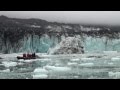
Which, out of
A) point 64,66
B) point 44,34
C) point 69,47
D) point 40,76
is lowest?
point 40,76

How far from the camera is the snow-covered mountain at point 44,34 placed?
280 inches

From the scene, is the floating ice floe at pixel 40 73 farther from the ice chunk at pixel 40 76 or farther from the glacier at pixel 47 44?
the glacier at pixel 47 44

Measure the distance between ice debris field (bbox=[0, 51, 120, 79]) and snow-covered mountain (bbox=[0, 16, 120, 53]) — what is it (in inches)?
5.5

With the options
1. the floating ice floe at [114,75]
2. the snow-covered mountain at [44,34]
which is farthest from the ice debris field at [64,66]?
the snow-covered mountain at [44,34]

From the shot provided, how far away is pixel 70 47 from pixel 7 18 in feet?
3.49

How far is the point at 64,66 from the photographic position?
6.97 m

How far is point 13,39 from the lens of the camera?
7.24m

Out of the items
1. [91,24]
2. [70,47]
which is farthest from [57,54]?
[91,24]

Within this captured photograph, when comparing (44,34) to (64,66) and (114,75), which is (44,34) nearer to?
(64,66)

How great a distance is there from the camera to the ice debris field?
6879 mm

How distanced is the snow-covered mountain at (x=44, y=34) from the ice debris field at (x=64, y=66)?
5.5 inches

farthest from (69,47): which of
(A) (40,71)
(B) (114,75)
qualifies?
(B) (114,75)

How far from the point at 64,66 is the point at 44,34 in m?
0.64
